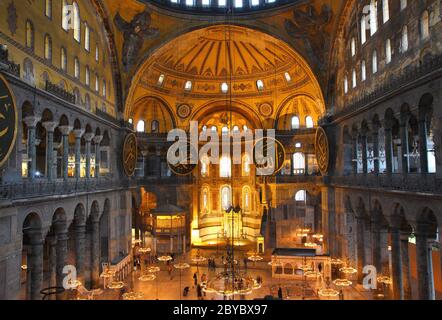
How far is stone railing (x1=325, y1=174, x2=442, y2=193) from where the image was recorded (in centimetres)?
1179

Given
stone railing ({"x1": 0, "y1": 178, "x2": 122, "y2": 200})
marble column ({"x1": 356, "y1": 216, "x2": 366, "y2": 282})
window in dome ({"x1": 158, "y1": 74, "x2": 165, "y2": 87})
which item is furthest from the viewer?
window in dome ({"x1": 158, "y1": 74, "x2": 165, "y2": 87})

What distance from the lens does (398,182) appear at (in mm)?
14133

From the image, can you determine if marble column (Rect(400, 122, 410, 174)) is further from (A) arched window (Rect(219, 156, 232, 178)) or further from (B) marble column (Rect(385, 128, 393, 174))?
(A) arched window (Rect(219, 156, 232, 178))

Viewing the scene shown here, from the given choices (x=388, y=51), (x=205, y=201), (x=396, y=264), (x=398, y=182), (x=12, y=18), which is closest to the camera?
(x=12, y=18)

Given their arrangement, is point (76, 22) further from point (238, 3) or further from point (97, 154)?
point (238, 3)

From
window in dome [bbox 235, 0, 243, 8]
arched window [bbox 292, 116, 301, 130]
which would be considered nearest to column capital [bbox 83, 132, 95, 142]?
window in dome [bbox 235, 0, 243, 8]

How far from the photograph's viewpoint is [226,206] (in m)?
33.6

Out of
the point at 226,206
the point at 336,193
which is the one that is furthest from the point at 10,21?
the point at 226,206

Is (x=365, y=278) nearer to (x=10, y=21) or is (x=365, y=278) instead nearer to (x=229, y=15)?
(x=229, y=15)

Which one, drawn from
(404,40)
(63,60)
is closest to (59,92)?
(63,60)

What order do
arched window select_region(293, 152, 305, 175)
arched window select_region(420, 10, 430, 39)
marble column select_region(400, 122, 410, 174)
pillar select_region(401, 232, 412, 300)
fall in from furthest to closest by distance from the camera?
arched window select_region(293, 152, 305, 175), pillar select_region(401, 232, 412, 300), marble column select_region(400, 122, 410, 174), arched window select_region(420, 10, 430, 39)

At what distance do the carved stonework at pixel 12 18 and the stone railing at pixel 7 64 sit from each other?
50.9 inches

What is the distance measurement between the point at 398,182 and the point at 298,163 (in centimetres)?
1593

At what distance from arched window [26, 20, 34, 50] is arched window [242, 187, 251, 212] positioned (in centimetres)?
2292
